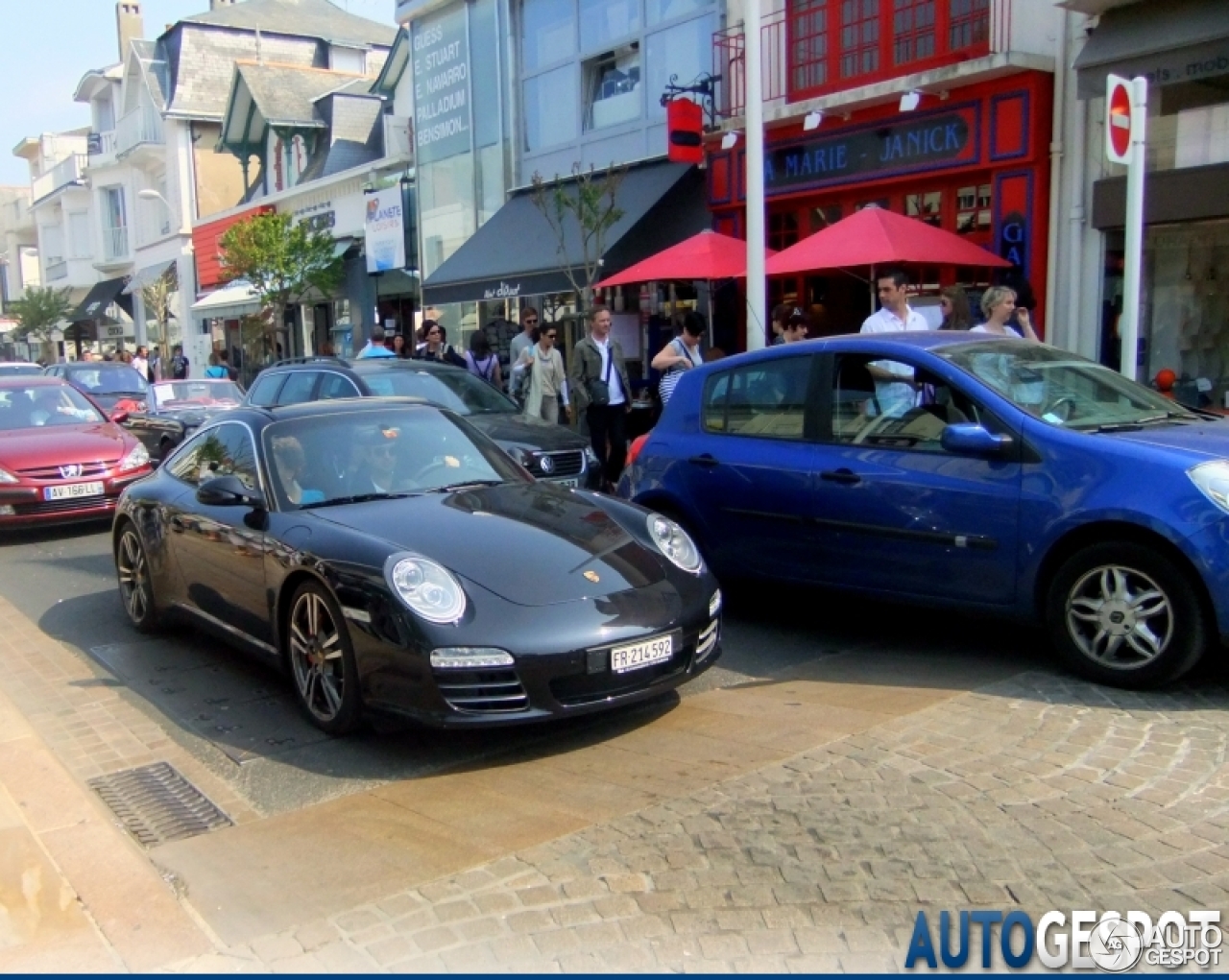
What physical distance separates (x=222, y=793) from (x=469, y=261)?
1425 cm

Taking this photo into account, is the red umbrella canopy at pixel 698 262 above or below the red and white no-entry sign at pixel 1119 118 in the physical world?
below

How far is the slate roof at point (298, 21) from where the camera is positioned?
1451 inches

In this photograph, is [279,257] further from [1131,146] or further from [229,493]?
[1131,146]

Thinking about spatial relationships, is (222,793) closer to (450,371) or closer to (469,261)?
(450,371)

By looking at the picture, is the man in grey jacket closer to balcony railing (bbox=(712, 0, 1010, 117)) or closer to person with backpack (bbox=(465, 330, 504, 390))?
person with backpack (bbox=(465, 330, 504, 390))

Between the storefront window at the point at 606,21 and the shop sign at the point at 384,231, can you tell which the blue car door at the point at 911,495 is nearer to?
the storefront window at the point at 606,21

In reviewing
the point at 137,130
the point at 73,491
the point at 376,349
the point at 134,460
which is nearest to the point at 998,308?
the point at 134,460

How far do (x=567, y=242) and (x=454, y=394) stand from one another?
6.24m

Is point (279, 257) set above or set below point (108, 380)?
above

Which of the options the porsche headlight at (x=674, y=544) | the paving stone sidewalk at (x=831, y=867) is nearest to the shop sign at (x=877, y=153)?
the porsche headlight at (x=674, y=544)

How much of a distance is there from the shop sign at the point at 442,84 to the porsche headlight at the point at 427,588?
17.0m

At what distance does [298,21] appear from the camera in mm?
37406

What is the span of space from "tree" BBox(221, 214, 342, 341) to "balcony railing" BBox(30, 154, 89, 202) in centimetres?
2517

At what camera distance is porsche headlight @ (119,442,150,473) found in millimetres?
10992
